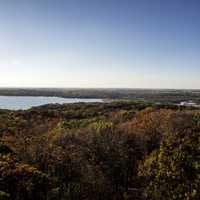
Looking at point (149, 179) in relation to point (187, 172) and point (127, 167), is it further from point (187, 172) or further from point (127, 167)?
point (127, 167)

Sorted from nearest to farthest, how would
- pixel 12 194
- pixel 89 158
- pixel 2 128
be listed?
pixel 12 194
pixel 89 158
pixel 2 128

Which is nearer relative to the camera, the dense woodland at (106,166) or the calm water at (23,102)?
the dense woodland at (106,166)

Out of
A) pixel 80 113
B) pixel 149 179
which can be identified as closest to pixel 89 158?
pixel 149 179

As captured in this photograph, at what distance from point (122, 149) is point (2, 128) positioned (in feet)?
66.1

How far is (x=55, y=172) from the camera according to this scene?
25.2 m

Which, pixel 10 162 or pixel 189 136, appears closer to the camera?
pixel 10 162

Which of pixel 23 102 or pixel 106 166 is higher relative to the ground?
pixel 23 102

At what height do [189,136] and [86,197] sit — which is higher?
[189,136]

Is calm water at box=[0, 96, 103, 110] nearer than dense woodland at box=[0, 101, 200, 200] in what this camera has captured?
No

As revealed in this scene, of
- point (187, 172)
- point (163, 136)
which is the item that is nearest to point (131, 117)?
point (163, 136)

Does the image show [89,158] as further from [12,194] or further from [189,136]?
[12,194]

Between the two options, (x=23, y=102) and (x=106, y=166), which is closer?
(x=106, y=166)

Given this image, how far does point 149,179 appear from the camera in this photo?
1003 inches

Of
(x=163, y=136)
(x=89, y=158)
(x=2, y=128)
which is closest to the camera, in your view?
(x=89, y=158)
